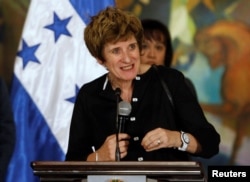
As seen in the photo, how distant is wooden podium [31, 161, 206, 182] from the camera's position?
2.31 m

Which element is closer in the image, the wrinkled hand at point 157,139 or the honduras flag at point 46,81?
the wrinkled hand at point 157,139

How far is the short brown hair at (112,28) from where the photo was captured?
2914mm

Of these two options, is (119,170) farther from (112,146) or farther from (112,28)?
(112,28)

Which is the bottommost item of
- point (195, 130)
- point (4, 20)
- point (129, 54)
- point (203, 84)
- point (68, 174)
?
point (68, 174)

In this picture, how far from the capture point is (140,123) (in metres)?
2.95

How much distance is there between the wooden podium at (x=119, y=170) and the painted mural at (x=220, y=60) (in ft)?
7.88

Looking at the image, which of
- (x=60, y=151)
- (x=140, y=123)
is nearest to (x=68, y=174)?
(x=140, y=123)

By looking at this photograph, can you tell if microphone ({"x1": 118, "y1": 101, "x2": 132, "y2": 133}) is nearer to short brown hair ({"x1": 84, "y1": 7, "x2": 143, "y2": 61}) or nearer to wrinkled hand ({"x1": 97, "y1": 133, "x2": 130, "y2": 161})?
wrinkled hand ({"x1": 97, "y1": 133, "x2": 130, "y2": 161})

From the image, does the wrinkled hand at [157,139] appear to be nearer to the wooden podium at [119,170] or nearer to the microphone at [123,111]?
the microphone at [123,111]

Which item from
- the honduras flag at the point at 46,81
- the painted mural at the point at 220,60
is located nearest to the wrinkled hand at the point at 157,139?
the honduras flag at the point at 46,81

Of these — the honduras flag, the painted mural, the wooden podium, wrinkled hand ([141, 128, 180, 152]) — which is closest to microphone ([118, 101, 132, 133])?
wrinkled hand ([141, 128, 180, 152])

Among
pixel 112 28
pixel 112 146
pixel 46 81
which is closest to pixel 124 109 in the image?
pixel 112 146

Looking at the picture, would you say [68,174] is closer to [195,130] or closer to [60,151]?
[195,130]

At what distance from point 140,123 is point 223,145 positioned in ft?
6.20
